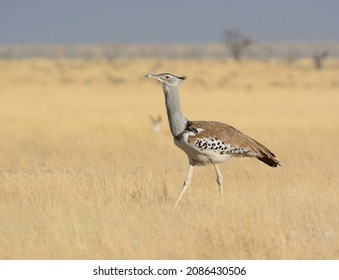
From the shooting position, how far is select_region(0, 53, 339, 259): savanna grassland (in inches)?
222

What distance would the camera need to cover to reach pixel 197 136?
7.05m

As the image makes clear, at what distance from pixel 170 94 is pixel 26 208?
1.64m

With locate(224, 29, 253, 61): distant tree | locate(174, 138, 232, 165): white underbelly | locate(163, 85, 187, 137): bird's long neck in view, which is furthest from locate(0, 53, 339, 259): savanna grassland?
locate(224, 29, 253, 61): distant tree

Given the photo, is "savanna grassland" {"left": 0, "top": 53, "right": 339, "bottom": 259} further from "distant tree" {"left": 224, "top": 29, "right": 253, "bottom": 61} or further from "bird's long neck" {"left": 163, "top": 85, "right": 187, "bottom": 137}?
"distant tree" {"left": 224, "top": 29, "right": 253, "bottom": 61}

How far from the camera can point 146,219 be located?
6367 mm

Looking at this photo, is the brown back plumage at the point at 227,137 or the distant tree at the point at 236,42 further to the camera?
the distant tree at the point at 236,42

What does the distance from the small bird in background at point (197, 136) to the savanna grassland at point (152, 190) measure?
0.41 metres

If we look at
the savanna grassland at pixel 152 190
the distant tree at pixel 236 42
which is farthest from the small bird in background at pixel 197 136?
the distant tree at pixel 236 42

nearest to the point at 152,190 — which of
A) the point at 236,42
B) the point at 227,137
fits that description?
the point at 227,137

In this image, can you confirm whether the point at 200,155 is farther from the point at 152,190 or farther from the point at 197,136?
the point at 152,190

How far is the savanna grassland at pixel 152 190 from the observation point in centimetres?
563

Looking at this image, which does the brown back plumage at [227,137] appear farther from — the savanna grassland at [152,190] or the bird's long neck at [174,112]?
the savanna grassland at [152,190]
